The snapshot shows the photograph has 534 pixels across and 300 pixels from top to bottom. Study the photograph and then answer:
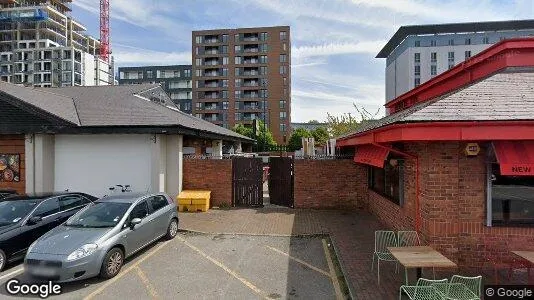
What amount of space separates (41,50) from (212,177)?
95225 mm

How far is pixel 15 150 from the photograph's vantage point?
14.3 m

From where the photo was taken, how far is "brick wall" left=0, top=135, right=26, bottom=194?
46.8 feet

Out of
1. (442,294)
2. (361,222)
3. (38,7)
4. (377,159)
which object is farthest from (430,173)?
(38,7)

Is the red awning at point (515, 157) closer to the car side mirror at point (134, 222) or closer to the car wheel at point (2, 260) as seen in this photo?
the car side mirror at point (134, 222)

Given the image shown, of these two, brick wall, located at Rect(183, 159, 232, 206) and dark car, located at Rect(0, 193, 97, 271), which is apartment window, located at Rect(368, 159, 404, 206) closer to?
brick wall, located at Rect(183, 159, 232, 206)

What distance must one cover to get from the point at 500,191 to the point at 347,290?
3575mm

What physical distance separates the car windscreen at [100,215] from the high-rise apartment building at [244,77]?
6530 centimetres

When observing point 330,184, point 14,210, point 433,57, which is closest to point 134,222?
point 14,210

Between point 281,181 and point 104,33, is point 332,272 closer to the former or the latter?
point 281,181

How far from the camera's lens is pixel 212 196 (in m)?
14.6

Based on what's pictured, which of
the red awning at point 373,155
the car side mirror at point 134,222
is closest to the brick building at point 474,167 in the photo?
the red awning at point 373,155

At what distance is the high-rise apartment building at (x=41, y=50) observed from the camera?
87500 mm

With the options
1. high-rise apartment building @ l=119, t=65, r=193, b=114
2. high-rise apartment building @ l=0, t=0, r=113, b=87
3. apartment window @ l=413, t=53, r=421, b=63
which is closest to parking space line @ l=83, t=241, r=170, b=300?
apartment window @ l=413, t=53, r=421, b=63

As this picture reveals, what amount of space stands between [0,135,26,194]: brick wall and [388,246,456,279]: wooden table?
47.7ft
